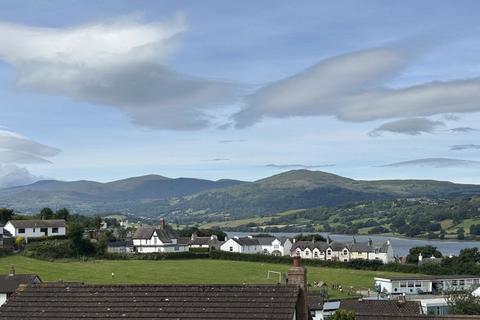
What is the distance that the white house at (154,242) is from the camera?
116m

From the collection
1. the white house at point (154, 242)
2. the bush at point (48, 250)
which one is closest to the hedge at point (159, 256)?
the bush at point (48, 250)

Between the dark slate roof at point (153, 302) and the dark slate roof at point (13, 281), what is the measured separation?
3213 centimetres

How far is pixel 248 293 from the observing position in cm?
1895

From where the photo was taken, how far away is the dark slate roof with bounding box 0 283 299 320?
1836 cm

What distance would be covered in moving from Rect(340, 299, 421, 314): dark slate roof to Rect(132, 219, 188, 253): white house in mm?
66835

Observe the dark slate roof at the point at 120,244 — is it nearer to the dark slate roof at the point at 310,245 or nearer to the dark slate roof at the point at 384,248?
the dark slate roof at the point at 310,245

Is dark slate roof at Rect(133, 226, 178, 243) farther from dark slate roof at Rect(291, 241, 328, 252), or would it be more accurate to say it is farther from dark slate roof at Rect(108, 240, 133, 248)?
dark slate roof at Rect(291, 241, 328, 252)

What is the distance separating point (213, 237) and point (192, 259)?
124 ft

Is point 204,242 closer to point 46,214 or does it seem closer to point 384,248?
point 46,214

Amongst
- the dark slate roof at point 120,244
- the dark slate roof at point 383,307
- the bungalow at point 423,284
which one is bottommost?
the bungalow at point 423,284

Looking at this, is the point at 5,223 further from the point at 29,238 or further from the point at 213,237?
the point at 213,237

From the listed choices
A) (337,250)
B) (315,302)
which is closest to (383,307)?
(315,302)

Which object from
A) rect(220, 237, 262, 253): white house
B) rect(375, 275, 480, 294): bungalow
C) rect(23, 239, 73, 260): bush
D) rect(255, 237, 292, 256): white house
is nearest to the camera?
rect(375, 275, 480, 294): bungalow

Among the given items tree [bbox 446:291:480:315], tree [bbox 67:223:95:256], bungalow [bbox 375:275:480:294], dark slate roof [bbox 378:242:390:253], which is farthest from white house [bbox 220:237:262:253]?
tree [bbox 446:291:480:315]
